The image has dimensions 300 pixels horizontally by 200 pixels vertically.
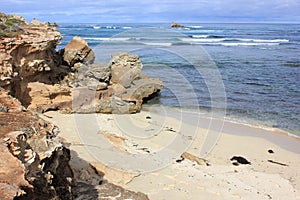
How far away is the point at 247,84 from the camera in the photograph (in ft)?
60.4

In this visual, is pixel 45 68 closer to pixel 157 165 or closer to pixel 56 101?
pixel 56 101

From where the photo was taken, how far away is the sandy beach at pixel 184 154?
6.70 metres

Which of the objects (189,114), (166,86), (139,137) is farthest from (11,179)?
(166,86)

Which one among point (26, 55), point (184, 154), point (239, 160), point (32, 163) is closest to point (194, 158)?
point (184, 154)

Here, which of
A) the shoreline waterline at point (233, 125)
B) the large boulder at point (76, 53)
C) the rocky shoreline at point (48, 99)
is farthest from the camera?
the large boulder at point (76, 53)

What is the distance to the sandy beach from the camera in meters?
6.70

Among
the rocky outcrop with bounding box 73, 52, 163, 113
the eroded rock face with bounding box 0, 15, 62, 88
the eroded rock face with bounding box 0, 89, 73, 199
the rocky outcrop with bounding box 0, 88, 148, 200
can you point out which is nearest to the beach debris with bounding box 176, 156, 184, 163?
the rocky outcrop with bounding box 0, 88, 148, 200

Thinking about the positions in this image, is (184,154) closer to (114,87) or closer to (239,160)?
(239,160)

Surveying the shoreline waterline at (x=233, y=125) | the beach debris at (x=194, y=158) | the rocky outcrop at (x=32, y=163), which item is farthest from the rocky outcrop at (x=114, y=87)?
the rocky outcrop at (x=32, y=163)

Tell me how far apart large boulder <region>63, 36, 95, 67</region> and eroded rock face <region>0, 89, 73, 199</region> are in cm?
1063

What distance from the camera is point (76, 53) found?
15.4 metres

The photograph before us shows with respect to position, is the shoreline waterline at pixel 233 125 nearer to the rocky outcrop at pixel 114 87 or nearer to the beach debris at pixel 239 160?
the rocky outcrop at pixel 114 87

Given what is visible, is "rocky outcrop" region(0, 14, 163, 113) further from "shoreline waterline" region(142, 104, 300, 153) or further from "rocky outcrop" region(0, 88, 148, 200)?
"rocky outcrop" region(0, 88, 148, 200)

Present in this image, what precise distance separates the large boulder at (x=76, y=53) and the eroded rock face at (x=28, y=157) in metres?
10.6
